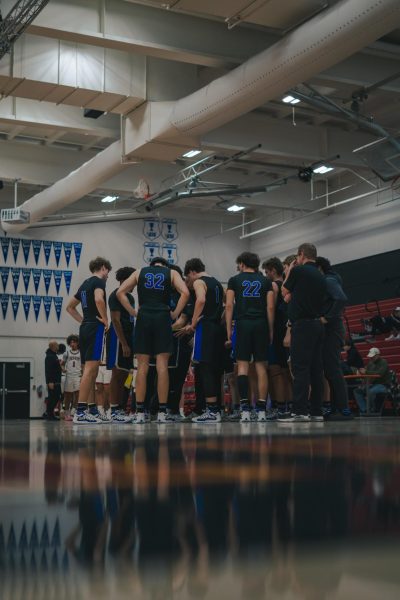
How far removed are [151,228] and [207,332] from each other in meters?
16.3

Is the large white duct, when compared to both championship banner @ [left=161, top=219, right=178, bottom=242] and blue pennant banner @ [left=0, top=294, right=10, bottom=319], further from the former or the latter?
championship banner @ [left=161, top=219, right=178, bottom=242]

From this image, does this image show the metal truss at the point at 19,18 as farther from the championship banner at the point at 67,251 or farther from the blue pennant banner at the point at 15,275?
the championship banner at the point at 67,251

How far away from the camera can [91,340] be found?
9.38m

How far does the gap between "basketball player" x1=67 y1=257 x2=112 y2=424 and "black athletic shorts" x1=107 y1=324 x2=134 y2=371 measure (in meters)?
0.75

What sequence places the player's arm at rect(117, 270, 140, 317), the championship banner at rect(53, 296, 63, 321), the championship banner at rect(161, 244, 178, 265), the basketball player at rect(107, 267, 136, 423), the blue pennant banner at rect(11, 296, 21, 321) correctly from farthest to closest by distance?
the championship banner at rect(161, 244, 178, 265)
the championship banner at rect(53, 296, 63, 321)
the blue pennant banner at rect(11, 296, 21, 321)
the basketball player at rect(107, 267, 136, 423)
the player's arm at rect(117, 270, 140, 317)

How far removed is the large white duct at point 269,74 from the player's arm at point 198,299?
12.0 ft

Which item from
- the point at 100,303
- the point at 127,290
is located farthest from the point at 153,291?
the point at 100,303

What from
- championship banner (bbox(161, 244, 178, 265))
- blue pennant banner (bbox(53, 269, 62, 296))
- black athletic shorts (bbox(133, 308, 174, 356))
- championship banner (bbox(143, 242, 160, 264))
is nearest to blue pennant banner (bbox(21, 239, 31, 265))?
blue pennant banner (bbox(53, 269, 62, 296))

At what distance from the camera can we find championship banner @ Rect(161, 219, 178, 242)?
2623 centimetres

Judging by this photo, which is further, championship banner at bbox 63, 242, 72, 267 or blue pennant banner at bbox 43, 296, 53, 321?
championship banner at bbox 63, 242, 72, 267

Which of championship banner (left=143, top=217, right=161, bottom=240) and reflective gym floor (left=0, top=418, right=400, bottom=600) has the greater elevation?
championship banner (left=143, top=217, right=161, bottom=240)

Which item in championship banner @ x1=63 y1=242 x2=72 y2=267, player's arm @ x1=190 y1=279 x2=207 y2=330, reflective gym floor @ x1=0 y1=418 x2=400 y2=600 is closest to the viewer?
reflective gym floor @ x1=0 y1=418 x2=400 y2=600

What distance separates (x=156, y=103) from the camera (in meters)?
14.4

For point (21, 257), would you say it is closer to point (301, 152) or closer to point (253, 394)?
point (301, 152)
